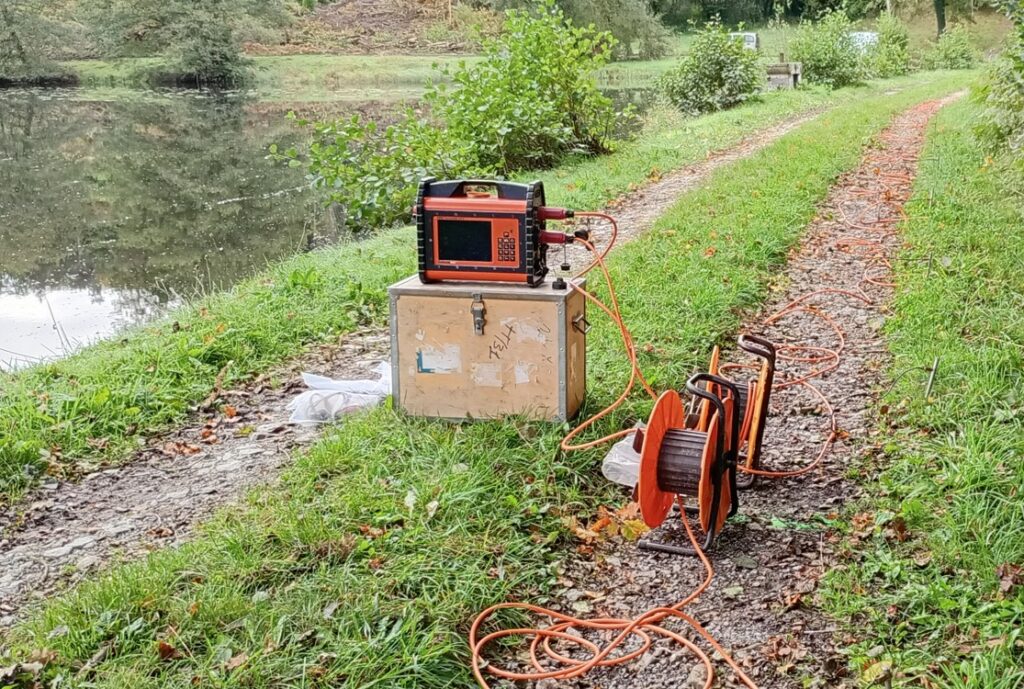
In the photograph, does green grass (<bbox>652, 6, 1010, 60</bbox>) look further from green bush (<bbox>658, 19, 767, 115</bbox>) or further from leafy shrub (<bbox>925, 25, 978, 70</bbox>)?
green bush (<bbox>658, 19, 767, 115</bbox>)

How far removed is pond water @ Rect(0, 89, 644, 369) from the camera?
898cm

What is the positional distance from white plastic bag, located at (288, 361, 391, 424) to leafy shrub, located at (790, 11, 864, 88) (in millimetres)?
20898

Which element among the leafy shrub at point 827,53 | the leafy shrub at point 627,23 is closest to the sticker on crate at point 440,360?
the leafy shrub at point 827,53

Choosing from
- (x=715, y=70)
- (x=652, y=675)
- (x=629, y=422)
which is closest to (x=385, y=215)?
(x=629, y=422)

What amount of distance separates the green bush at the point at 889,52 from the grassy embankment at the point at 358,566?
1064 inches

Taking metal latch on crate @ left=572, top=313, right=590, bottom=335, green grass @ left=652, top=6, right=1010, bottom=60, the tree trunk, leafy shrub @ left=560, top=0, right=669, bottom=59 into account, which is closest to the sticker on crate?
metal latch on crate @ left=572, top=313, right=590, bottom=335

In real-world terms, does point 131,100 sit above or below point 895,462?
above

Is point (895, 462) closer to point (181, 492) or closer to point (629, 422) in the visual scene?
point (629, 422)

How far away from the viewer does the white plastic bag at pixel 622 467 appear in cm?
382

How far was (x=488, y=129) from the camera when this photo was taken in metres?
12.2

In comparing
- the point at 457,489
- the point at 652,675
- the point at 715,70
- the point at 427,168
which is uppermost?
the point at 715,70

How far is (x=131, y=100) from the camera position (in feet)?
95.8

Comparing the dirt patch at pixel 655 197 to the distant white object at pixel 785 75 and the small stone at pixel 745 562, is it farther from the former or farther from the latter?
the distant white object at pixel 785 75

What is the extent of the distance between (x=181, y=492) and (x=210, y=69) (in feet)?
119
